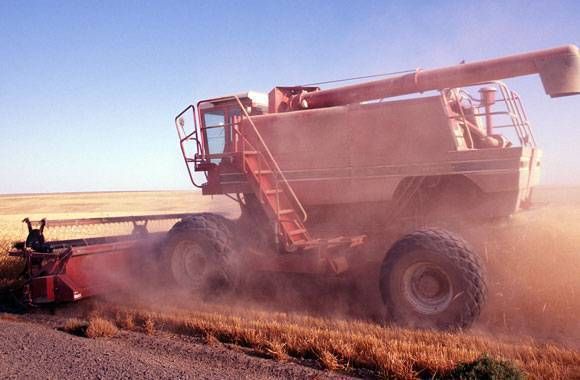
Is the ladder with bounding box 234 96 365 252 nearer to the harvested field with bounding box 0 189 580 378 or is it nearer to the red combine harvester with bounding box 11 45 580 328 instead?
the red combine harvester with bounding box 11 45 580 328

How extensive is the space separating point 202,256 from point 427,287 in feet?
10.2

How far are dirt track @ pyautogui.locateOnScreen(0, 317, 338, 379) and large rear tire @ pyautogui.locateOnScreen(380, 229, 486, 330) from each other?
160 cm

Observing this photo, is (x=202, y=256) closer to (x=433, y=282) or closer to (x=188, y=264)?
(x=188, y=264)

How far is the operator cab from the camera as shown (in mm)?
7605

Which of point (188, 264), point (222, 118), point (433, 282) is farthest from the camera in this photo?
point (222, 118)

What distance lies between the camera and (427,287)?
5.50 meters

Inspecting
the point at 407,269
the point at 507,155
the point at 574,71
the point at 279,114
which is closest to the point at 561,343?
the point at 407,269

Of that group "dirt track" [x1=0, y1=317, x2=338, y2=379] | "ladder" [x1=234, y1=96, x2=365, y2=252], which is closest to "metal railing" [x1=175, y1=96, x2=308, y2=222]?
"ladder" [x1=234, y1=96, x2=365, y2=252]

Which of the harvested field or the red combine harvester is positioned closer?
the harvested field

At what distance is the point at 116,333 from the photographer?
564 centimetres

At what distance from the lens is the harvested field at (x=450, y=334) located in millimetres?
4328

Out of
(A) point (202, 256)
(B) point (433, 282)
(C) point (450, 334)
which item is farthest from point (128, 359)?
(B) point (433, 282)

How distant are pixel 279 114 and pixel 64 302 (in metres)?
3.91

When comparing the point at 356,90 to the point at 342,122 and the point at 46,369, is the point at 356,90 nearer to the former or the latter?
the point at 342,122
